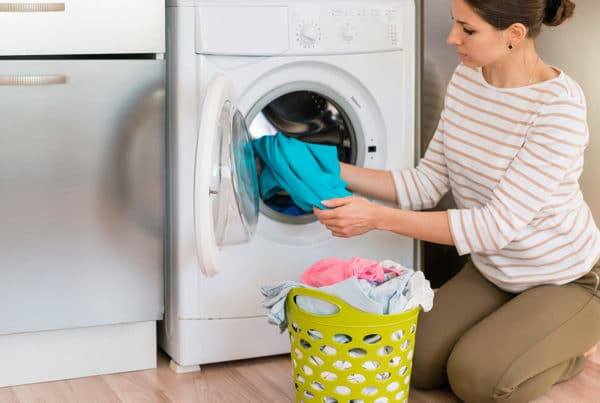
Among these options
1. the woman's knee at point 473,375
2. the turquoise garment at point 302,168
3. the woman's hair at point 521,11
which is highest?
the woman's hair at point 521,11

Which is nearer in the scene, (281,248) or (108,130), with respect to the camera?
(108,130)

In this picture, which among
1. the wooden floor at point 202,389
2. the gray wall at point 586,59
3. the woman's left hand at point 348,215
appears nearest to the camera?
the woman's left hand at point 348,215

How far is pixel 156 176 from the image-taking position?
6.63 ft

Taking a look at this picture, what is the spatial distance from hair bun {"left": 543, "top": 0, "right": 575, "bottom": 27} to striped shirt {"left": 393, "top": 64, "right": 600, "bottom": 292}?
0.12 metres

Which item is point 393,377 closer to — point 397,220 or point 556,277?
point 397,220

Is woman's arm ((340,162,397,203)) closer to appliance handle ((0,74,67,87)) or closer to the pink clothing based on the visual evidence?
the pink clothing

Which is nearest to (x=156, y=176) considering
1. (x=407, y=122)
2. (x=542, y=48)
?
(x=407, y=122)

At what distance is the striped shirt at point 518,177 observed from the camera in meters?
1.83

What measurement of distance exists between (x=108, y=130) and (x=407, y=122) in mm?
776

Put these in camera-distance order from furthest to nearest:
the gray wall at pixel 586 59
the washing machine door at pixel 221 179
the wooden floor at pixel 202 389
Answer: the gray wall at pixel 586 59, the wooden floor at pixel 202 389, the washing machine door at pixel 221 179

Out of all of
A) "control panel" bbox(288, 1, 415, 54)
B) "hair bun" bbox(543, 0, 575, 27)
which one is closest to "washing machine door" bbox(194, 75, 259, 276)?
"control panel" bbox(288, 1, 415, 54)

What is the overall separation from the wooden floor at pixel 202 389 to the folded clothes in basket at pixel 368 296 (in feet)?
1.03

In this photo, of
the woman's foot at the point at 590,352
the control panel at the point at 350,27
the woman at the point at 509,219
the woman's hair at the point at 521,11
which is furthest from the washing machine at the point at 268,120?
the woman's foot at the point at 590,352

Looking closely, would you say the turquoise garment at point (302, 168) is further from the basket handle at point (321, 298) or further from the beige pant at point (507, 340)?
the beige pant at point (507, 340)
